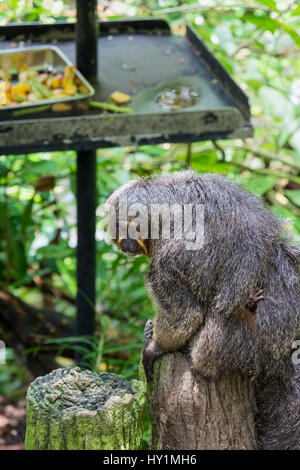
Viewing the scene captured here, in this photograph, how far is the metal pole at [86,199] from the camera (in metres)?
2.84

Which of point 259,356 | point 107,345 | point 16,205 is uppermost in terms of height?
point 16,205

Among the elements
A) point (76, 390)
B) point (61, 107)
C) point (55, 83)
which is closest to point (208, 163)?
point (55, 83)

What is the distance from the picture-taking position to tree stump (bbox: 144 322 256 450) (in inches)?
74.7

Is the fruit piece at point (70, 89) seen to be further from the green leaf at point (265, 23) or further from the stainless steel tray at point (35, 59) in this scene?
the green leaf at point (265, 23)

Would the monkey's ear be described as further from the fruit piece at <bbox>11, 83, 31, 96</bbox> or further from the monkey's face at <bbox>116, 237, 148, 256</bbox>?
the fruit piece at <bbox>11, 83, 31, 96</bbox>

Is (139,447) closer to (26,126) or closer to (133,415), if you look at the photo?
(133,415)

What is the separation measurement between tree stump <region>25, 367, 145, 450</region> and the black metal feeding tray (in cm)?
111

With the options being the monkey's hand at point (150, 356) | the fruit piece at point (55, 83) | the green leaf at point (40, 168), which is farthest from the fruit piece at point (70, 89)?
the monkey's hand at point (150, 356)

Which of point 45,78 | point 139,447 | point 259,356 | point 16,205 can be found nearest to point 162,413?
point 139,447

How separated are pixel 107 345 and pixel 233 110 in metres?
1.59

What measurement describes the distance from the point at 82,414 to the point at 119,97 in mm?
1520

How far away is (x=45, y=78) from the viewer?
2.95 metres

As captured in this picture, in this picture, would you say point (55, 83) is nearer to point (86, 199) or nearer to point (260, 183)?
point (86, 199)

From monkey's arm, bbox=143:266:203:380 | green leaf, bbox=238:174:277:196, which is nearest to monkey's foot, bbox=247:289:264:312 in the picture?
monkey's arm, bbox=143:266:203:380
